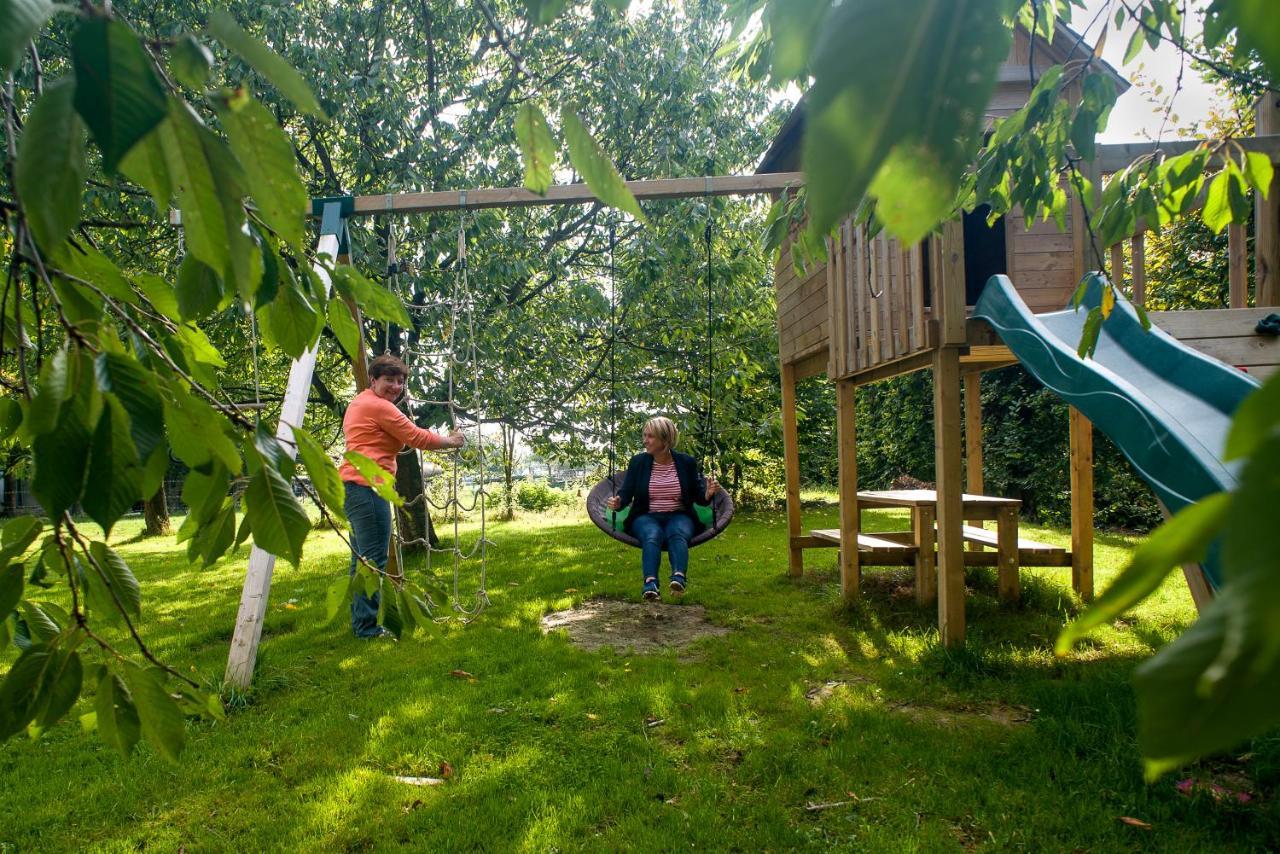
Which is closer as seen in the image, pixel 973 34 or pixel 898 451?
pixel 973 34

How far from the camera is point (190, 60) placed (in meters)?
0.50

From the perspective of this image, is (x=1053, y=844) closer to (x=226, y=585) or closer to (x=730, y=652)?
(x=730, y=652)

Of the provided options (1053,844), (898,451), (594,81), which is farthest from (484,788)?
(898,451)

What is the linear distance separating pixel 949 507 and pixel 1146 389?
3.64 feet

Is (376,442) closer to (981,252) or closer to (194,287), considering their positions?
(194,287)

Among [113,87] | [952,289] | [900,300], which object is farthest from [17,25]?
[900,300]

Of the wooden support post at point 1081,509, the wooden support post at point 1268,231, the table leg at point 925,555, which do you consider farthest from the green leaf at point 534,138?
the wooden support post at point 1081,509

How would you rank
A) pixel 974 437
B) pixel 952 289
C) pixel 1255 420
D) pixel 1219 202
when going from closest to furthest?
pixel 1255 420
pixel 1219 202
pixel 952 289
pixel 974 437

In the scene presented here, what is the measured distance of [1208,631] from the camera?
235 mm

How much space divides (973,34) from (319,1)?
8.42 meters

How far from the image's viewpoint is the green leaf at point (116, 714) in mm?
903

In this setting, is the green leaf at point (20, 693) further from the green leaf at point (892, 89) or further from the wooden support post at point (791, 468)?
the wooden support post at point (791, 468)

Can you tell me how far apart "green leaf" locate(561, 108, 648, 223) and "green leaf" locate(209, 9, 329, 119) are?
240mm

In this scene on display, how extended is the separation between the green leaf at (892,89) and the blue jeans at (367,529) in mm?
4615
